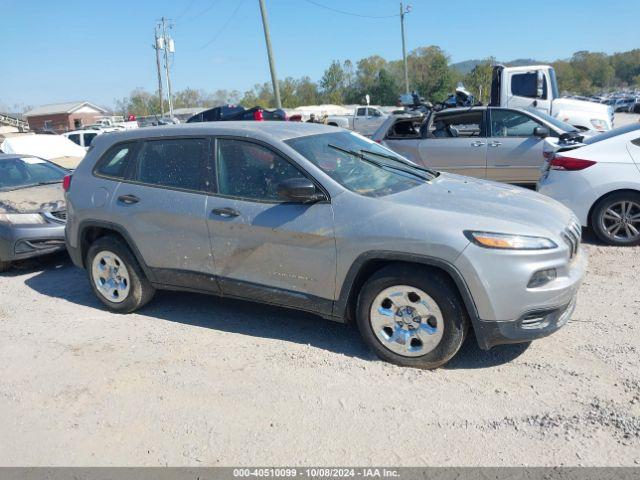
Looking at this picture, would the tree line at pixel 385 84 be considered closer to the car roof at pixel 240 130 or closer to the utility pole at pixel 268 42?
the utility pole at pixel 268 42

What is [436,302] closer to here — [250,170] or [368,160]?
[368,160]

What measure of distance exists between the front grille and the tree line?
172 feet

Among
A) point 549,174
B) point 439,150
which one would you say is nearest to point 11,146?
point 439,150

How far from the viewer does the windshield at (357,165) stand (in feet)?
13.3

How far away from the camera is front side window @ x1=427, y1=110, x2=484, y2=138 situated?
9354mm

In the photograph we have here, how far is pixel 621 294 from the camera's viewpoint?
4.93 meters

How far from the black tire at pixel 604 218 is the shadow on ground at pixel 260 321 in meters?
3.12

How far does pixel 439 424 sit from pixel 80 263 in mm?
3795

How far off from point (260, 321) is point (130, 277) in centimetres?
126

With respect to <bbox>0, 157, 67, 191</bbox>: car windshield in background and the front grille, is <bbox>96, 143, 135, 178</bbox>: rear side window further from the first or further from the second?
the front grille

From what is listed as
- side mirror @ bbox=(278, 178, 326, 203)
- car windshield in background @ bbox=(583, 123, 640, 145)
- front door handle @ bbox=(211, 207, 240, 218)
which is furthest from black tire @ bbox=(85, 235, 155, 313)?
car windshield in background @ bbox=(583, 123, 640, 145)

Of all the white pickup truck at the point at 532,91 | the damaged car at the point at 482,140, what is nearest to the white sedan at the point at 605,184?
the damaged car at the point at 482,140

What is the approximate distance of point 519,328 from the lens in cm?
346

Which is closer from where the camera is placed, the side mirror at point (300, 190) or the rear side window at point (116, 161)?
the side mirror at point (300, 190)
